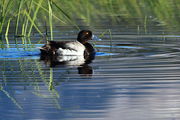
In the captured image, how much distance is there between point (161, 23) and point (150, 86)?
9.77 meters

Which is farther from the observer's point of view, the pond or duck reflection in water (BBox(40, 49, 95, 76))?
duck reflection in water (BBox(40, 49, 95, 76))

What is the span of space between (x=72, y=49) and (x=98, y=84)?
4.65m

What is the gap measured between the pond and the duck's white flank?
1.59 ft

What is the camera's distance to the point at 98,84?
9766mm

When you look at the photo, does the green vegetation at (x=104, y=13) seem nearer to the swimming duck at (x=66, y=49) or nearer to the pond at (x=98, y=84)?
the swimming duck at (x=66, y=49)

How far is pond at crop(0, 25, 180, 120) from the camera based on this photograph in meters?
7.86

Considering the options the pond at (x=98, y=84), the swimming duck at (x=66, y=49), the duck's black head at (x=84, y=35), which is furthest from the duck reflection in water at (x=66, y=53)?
the duck's black head at (x=84, y=35)

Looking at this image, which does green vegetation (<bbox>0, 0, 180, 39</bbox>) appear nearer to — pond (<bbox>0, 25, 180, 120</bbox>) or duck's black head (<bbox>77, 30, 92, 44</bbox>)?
duck's black head (<bbox>77, 30, 92, 44</bbox>)

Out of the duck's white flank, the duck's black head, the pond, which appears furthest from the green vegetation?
the pond

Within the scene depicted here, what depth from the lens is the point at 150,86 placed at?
954 cm

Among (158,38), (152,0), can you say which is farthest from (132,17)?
(158,38)

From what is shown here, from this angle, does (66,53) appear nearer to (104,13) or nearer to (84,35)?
(84,35)

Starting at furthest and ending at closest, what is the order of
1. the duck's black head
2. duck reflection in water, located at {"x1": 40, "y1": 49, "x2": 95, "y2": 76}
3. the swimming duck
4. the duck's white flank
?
the duck's black head
the duck's white flank
the swimming duck
duck reflection in water, located at {"x1": 40, "y1": 49, "x2": 95, "y2": 76}

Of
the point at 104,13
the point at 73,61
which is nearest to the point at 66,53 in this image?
the point at 73,61
